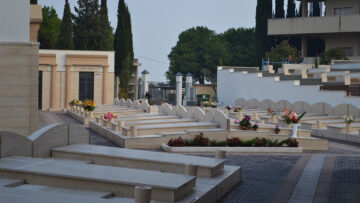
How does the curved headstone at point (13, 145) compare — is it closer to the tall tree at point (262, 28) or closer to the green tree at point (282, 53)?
the green tree at point (282, 53)

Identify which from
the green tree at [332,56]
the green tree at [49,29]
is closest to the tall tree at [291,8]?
the green tree at [332,56]

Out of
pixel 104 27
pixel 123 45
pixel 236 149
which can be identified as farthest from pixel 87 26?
pixel 236 149

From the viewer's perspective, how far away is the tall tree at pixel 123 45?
174 ft

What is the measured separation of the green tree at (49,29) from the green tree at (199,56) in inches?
729

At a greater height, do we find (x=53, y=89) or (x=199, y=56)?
(x=199, y=56)

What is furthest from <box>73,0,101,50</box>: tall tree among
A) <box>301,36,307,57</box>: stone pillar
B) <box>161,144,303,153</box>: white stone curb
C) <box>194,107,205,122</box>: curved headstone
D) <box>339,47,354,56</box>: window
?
<box>161,144,303,153</box>: white stone curb

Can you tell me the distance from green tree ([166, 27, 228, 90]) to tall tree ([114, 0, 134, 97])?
1813 cm

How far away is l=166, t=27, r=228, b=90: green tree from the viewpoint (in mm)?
72375

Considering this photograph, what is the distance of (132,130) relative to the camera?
1798cm

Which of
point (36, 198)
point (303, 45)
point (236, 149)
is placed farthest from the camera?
point (303, 45)

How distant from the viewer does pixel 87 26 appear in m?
62.2

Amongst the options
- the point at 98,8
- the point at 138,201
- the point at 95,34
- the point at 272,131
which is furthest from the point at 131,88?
the point at 138,201

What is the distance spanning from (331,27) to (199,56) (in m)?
23.6

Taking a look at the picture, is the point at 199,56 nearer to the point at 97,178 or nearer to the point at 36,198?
the point at 97,178
